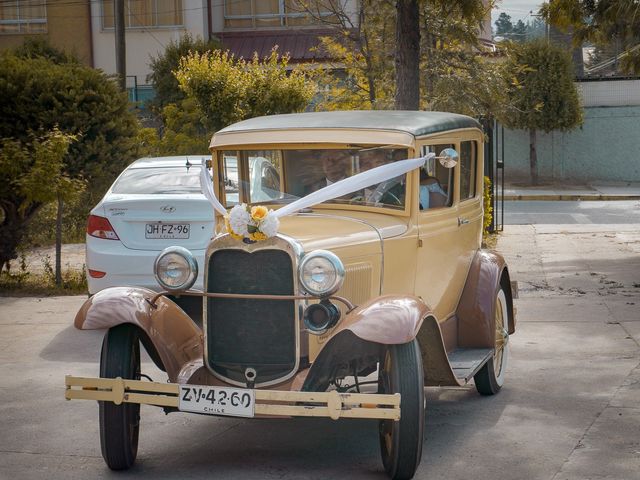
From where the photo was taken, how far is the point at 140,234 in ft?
30.5

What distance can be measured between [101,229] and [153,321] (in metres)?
3.98

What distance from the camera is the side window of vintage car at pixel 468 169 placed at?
284 inches

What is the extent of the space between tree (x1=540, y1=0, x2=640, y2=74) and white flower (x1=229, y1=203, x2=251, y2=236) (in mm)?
9217

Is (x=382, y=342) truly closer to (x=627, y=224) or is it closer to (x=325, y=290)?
(x=325, y=290)

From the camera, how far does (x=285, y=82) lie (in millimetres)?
15570

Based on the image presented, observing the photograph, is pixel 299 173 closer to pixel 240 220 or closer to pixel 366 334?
pixel 240 220

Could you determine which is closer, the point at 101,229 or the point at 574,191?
the point at 101,229

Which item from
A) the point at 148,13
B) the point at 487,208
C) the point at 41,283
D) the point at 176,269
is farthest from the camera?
the point at 148,13

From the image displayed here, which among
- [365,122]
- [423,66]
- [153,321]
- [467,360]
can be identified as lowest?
[467,360]

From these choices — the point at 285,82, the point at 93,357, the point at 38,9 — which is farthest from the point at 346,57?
the point at 38,9

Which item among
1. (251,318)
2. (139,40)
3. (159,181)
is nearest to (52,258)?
(159,181)

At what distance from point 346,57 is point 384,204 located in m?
14.0

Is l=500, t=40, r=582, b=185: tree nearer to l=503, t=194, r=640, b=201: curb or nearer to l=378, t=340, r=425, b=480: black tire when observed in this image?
l=503, t=194, r=640, b=201: curb

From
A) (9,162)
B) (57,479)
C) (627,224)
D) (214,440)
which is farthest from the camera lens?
(627,224)
